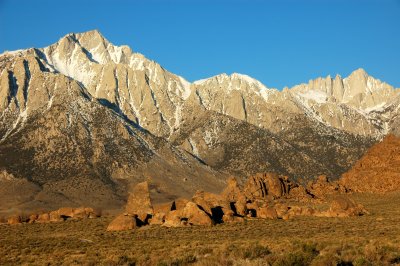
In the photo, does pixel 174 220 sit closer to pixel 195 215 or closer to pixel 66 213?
pixel 195 215

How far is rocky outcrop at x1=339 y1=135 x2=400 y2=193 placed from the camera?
117812 mm

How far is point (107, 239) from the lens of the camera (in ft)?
209

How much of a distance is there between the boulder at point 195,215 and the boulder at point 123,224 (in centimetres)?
659

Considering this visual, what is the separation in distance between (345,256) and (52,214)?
60813mm

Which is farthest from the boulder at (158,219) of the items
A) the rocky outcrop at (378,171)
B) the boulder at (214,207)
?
the rocky outcrop at (378,171)

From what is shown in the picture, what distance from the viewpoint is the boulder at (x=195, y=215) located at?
3039 inches

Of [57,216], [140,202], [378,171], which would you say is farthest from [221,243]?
[378,171]

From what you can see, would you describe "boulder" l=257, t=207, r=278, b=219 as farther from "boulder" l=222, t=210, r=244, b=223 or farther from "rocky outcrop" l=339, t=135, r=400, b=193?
"rocky outcrop" l=339, t=135, r=400, b=193

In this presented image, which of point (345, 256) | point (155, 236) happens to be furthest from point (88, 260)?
point (155, 236)

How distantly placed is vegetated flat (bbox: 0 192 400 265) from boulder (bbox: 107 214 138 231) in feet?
5.46

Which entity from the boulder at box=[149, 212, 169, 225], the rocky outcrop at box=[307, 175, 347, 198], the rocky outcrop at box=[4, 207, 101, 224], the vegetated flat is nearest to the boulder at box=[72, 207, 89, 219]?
the rocky outcrop at box=[4, 207, 101, 224]

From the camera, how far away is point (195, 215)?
78562 mm

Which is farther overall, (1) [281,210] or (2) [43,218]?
(1) [281,210]

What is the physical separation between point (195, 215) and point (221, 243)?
76.3 feet
